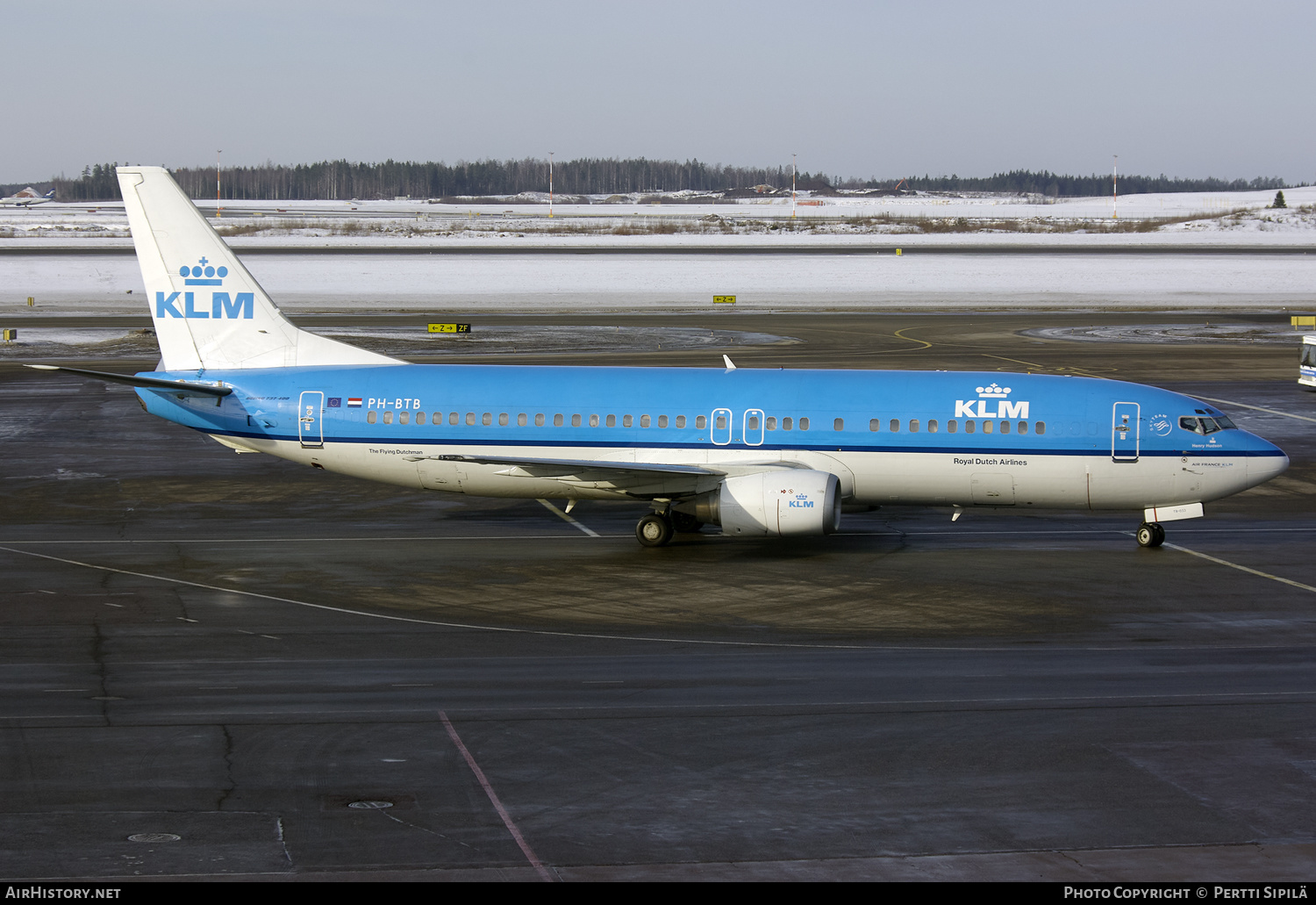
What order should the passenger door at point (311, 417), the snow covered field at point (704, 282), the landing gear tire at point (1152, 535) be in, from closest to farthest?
the landing gear tire at point (1152, 535) → the passenger door at point (311, 417) → the snow covered field at point (704, 282)

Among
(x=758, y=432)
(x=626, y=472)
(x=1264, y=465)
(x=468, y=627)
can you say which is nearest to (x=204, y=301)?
(x=626, y=472)

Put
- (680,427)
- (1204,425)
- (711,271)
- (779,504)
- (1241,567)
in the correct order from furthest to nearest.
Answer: (711,271), (680,427), (1204,425), (1241,567), (779,504)

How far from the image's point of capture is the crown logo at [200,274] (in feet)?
108

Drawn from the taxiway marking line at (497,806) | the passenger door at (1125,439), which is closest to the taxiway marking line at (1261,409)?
the passenger door at (1125,439)

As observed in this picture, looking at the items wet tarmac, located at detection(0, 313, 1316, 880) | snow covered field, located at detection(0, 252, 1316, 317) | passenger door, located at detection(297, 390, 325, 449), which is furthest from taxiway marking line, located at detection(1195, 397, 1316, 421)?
snow covered field, located at detection(0, 252, 1316, 317)

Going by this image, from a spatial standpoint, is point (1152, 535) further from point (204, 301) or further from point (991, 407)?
point (204, 301)

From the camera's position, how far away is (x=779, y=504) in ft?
95.6

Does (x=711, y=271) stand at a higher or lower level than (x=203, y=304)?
higher

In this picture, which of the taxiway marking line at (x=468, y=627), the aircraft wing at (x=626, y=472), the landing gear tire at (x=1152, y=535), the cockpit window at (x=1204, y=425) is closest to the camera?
the taxiway marking line at (x=468, y=627)

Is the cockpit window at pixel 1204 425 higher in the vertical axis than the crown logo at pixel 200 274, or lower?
lower

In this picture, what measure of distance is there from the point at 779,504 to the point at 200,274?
16.0 meters

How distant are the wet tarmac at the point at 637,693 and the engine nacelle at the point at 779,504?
998mm

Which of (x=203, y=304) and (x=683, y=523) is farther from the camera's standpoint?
(x=203, y=304)

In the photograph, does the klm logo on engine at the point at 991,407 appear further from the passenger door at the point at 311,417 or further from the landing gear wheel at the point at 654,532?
the passenger door at the point at 311,417
